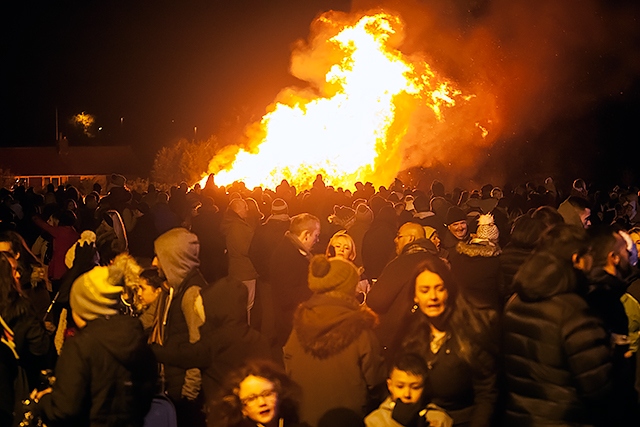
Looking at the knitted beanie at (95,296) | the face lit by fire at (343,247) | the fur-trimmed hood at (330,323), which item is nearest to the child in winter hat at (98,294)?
the knitted beanie at (95,296)

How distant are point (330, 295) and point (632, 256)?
2727 millimetres

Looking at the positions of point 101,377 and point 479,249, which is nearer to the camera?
point 101,377

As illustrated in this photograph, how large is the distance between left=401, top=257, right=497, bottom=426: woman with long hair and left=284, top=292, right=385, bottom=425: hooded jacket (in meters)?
0.29

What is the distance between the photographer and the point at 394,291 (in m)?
6.44

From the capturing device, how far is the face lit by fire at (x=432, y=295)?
5.11 metres

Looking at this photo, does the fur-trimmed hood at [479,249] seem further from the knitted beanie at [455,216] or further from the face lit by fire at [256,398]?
the face lit by fire at [256,398]

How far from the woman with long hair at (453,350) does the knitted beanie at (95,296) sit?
1.77 meters

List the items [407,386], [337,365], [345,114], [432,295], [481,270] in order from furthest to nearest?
[345,114]
[481,270]
[337,365]
[432,295]
[407,386]

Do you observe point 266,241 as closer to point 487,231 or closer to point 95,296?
point 487,231

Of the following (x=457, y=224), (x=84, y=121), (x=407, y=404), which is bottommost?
(x=407, y=404)

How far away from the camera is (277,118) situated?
2747cm

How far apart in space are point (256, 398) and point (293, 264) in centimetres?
376

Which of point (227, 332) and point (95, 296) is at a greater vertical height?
point (95, 296)

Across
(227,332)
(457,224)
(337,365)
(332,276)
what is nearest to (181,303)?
(227,332)
